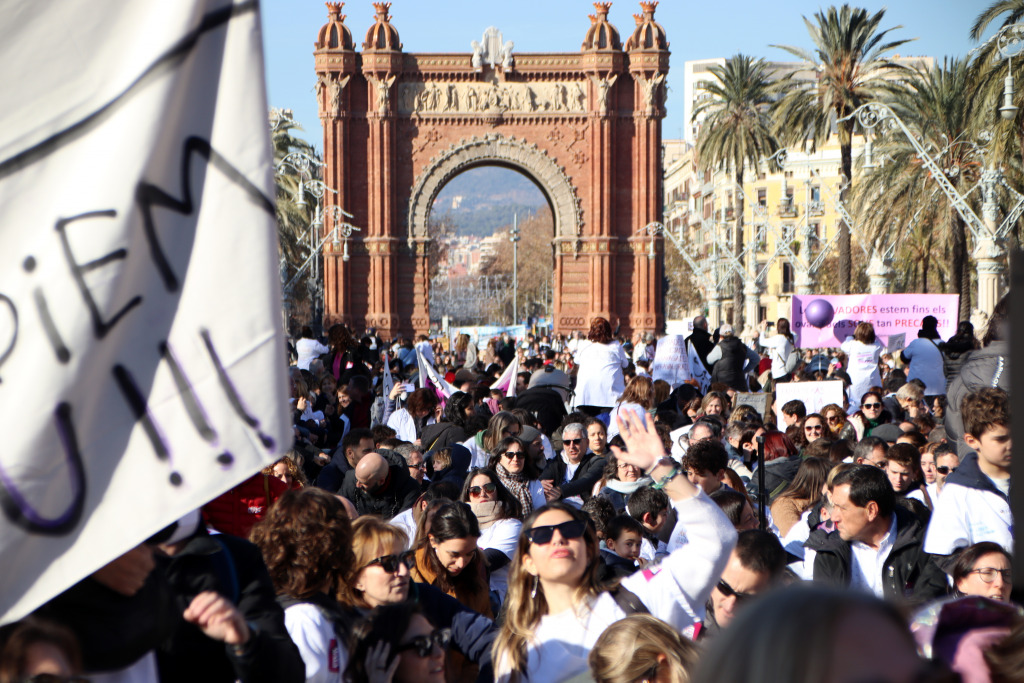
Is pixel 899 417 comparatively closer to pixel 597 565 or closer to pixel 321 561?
pixel 597 565

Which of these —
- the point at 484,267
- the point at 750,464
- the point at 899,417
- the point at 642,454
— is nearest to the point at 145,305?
the point at 642,454

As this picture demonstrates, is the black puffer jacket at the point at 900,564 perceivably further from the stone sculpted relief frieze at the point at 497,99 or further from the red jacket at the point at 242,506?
the stone sculpted relief frieze at the point at 497,99

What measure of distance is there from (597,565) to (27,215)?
232 centimetres

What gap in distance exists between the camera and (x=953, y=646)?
245cm

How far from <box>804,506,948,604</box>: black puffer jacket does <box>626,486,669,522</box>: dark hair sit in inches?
50.3

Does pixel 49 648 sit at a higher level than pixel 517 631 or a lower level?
higher

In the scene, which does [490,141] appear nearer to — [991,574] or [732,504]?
[732,504]

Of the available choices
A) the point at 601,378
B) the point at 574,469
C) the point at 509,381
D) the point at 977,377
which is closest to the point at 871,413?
the point at 601,378

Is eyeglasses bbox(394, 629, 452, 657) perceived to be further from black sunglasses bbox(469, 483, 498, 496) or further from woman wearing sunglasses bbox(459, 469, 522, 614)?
black sunglasses bbox(469, 483, 498, 496)

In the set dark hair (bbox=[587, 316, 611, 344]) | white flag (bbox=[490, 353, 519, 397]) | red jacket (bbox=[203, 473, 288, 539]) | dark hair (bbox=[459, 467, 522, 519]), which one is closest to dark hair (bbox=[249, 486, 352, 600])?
red jacket (bbox=[203, 473, 288, 539])

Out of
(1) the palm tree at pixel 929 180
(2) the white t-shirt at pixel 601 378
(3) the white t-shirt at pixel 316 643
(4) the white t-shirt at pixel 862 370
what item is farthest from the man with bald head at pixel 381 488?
(1) the palm tree at pixel 929 180

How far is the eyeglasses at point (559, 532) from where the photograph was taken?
13.3 feet

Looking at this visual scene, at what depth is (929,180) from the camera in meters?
30.0

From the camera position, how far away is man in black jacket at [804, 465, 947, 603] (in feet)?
16.6
